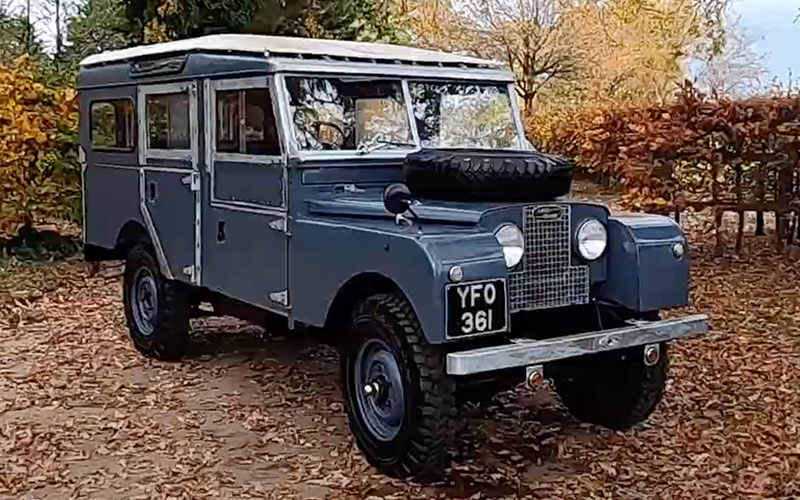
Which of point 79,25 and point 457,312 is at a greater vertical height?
point 79,25

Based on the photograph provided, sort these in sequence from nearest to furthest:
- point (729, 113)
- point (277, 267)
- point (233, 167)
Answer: point (277, 267), point (233, 167), point (729, 113)

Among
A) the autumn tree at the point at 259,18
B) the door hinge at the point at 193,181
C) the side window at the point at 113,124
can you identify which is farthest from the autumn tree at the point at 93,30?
the door hinge at the point at 193,181

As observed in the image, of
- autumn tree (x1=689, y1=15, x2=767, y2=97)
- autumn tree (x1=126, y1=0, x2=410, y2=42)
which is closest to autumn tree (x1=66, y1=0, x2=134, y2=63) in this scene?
autumn tree (x1=126, y1=0, x2=410, y2=42)

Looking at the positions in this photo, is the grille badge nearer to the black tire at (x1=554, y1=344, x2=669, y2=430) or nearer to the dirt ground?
the black tire at (x1=554, y1=344, x2=669, y2=430)

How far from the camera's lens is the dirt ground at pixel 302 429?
4527mm

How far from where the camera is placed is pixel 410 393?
4.30 metres

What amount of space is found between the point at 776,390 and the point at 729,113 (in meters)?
4.45

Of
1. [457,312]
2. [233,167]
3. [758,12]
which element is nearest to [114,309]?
[233,167]

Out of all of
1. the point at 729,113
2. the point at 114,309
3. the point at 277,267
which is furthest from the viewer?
the point at 729,113

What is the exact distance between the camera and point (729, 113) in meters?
9.72

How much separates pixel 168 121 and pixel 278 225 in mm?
1680

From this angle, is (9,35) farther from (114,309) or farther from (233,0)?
(114,309)

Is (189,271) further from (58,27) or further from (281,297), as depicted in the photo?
(58,27)

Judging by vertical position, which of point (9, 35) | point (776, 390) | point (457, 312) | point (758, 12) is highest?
point (758, 12)
